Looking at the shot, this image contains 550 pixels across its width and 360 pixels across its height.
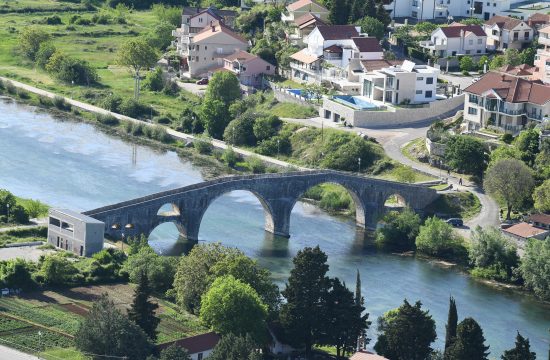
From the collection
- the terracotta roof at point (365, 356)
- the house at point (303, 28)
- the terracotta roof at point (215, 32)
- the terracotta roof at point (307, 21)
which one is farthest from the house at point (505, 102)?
the terracotta roof at point (365, 356)

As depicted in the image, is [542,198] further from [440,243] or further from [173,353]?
[173,353]

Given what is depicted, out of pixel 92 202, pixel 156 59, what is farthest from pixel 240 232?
pixel 156 59

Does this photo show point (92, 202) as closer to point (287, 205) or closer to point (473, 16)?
point (287, 205)

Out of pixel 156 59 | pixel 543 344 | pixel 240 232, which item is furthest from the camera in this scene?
pixel 156 59

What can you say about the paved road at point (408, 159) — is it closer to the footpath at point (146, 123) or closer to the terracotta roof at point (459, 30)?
the footpath at point (146, 123)

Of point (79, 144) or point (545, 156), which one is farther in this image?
point (79, 144)

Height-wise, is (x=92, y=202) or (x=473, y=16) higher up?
(x=473, y=16)
